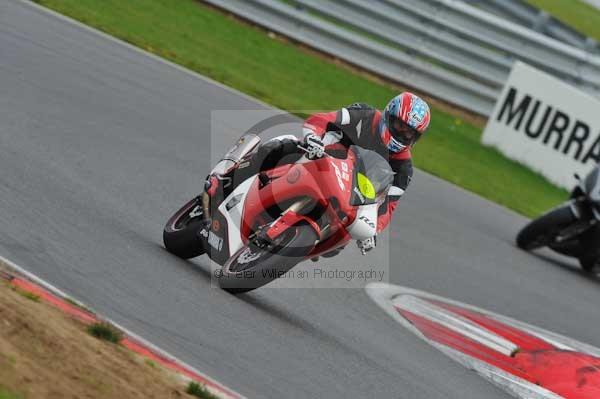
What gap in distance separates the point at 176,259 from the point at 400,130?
178 cm

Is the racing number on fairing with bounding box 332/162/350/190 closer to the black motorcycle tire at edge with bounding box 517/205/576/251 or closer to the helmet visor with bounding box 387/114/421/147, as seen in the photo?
the helmet visor with bounding box 387/114/421/147

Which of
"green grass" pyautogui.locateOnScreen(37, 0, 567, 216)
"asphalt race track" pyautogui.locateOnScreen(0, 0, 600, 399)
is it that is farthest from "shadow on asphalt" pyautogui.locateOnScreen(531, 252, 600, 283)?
"green grass" pyautogui.locateOnScreen(37, 0, 567, 216)

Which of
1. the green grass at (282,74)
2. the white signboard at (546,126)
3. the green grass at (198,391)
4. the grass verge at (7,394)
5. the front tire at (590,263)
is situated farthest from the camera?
the white signboard at (546,126)

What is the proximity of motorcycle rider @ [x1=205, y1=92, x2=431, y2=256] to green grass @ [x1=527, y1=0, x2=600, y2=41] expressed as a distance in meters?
23.9

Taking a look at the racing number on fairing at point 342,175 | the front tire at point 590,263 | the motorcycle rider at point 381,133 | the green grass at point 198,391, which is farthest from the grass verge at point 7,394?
the front tire at point 590,263

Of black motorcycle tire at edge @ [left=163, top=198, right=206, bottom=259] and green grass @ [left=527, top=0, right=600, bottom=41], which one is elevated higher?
black motorcycle tire at edge @ [left=163, top=198, right=206, bottom=259]

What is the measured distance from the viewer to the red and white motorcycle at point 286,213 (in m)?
7.23

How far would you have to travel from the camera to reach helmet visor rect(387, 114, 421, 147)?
791 centimetres

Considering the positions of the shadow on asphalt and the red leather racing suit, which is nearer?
the red leather racing suit

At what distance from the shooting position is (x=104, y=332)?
5406 mm

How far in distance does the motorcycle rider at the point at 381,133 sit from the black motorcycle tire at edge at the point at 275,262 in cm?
68

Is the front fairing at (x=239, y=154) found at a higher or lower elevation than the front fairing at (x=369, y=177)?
lower

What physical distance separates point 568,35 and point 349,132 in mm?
15809

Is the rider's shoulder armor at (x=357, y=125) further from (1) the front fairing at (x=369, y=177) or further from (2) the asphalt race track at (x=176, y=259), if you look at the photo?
(2) the asphalt race track at (x=176, y=259)
